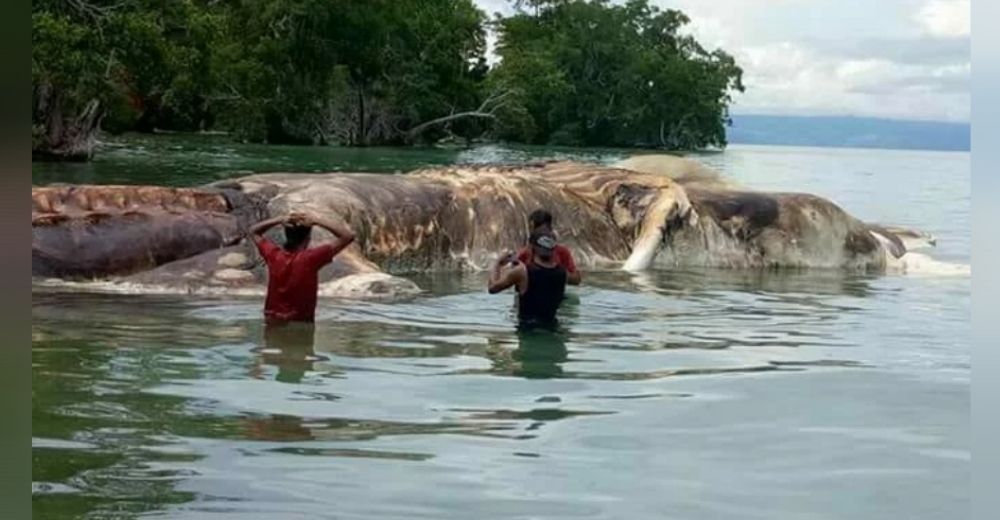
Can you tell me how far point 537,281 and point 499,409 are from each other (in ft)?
7.81

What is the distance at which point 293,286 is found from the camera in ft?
27.4

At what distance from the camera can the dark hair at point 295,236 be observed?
28.3 feet

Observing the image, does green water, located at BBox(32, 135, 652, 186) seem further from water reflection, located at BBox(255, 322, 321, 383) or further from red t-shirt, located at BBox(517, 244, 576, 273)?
red t-shirt, located at BBox(517, 244, 576, 273)

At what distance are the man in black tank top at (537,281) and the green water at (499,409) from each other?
0.19 metres

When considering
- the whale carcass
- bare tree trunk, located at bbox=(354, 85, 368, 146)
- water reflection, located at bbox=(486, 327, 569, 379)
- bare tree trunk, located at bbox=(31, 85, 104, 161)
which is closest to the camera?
water reflection, located at bbox=(486, 327, 569, 379)

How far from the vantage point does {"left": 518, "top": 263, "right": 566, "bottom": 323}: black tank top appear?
850cm

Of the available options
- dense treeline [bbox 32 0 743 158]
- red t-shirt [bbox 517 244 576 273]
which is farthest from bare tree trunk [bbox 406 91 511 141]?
red t-shirt [bbox 517 244 576 273]

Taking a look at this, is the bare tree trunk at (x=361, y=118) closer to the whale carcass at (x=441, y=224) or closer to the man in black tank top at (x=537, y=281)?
the whale carcass at (x=441, y=224)

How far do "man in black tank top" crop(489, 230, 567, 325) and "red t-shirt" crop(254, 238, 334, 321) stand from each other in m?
1.07

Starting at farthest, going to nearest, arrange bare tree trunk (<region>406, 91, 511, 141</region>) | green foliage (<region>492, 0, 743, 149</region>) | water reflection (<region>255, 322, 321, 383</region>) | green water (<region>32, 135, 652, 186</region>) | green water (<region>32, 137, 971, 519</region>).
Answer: green foliage (<region>492, 0, 743, 149</region>) < bare tree trunk (<region>406, 91, 511, 141</region>) < green water (<region>32, 135, 652, 186</region>) < water reflection (<region>255, 322, 321, 383</region>) < green water (<region>32, 137, 971, 519</region>)

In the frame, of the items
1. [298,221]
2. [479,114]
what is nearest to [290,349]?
[298,221]

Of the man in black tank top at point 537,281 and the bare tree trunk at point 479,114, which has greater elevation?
the bare tree trunk at point 479,114

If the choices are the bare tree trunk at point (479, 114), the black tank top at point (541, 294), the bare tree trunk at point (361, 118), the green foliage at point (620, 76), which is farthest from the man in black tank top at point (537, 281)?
the green foliage at point (620, 76)

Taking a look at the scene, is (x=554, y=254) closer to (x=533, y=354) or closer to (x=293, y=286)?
(x=533, y=354)
